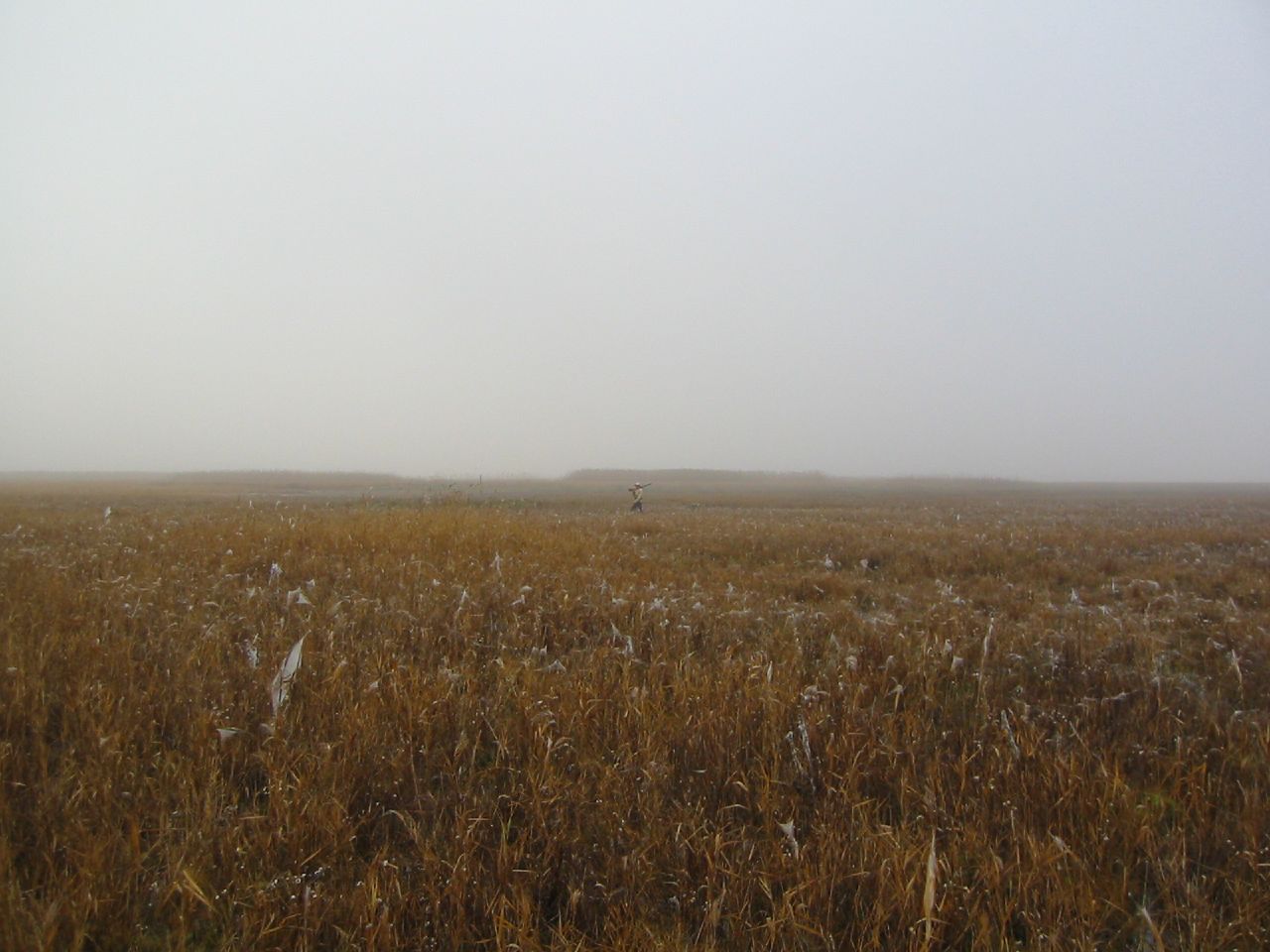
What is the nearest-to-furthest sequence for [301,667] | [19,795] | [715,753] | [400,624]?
[19,795]
[715,753]
[301,667]
[400,624]

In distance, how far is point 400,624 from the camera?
5391 millimetres

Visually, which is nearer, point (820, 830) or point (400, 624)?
point (820, 830)

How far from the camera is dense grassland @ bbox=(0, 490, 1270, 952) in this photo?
215 cm

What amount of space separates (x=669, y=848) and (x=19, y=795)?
2985 mm

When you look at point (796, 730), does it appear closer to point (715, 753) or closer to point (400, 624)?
point (715, 753)

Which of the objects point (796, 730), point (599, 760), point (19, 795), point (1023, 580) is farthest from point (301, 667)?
point (1023, 580)

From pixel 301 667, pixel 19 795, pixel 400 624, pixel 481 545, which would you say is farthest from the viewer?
pixel 481 545

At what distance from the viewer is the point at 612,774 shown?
294cm

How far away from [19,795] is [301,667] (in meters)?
1.60

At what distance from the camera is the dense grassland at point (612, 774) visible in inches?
84.8

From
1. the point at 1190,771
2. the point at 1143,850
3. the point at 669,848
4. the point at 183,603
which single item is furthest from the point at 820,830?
the point at 183,603

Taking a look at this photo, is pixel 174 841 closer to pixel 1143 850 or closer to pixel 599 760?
pixel 599 760

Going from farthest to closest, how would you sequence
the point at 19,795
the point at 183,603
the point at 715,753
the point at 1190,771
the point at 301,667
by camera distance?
the point at 183,603 < the point at 301,667 < the point at 715,753 < the point at 1190,771 < the point at 19,795

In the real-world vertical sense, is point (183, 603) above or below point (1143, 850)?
above
